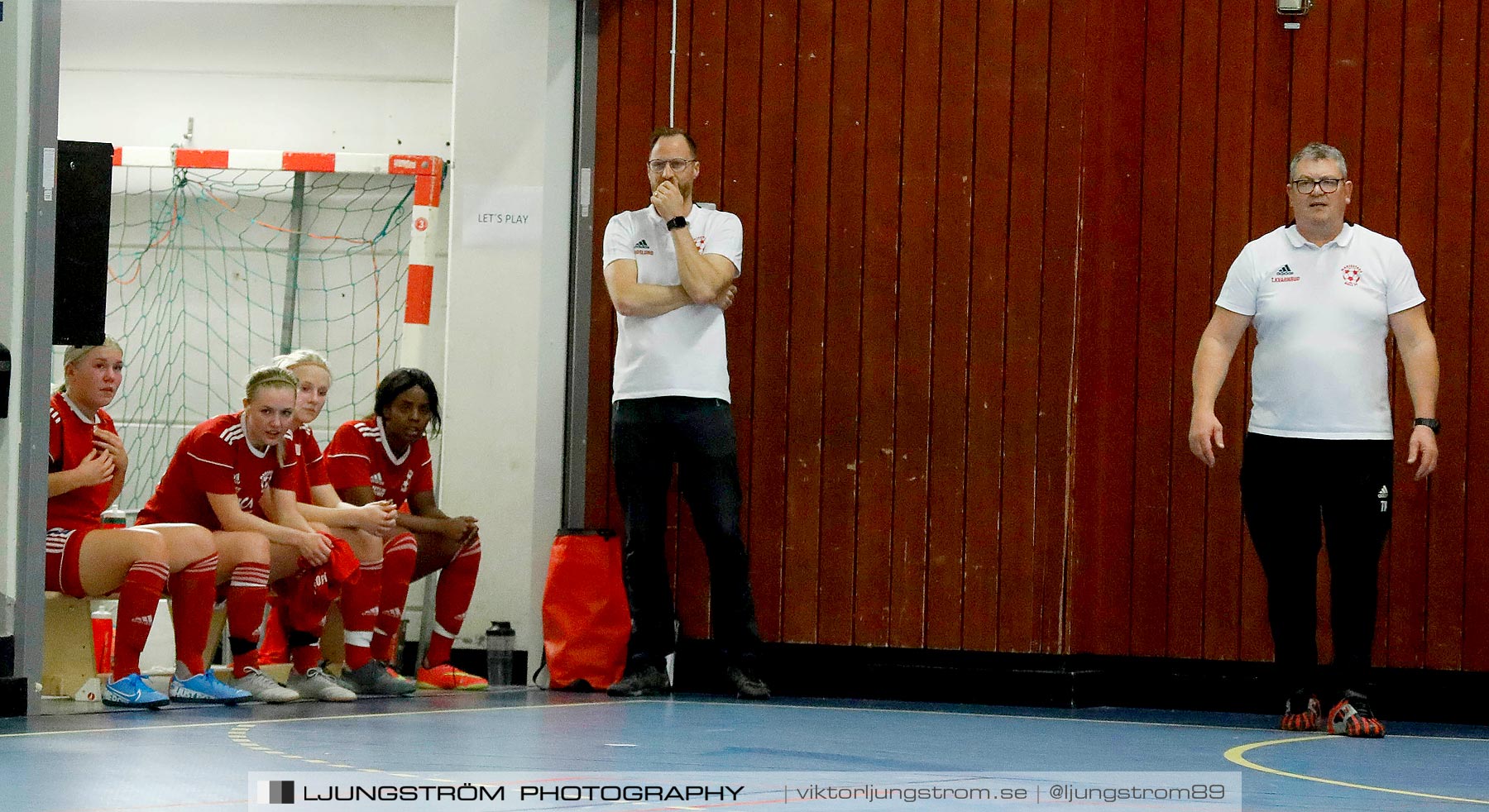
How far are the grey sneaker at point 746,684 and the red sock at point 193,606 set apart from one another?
1539 mm

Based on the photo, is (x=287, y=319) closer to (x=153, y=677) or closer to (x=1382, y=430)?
(x=153, y=677)

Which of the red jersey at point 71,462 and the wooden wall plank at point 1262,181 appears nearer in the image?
the red jersey at point 71,462

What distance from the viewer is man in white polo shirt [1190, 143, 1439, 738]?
439 cm

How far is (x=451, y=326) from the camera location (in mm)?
5680

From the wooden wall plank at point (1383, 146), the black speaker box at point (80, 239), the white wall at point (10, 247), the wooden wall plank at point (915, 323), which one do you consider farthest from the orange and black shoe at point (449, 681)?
the wooden wall plank at point (1383, 146)

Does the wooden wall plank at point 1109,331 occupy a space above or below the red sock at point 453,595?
above

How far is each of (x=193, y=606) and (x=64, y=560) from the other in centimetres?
36

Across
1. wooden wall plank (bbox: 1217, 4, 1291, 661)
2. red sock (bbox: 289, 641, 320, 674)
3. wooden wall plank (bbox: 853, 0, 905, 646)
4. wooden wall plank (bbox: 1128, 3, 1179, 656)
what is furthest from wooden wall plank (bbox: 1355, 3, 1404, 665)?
red sock (bbox: 289, 641, 320, 674)

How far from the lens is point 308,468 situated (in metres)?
5.38

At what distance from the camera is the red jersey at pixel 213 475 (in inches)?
191

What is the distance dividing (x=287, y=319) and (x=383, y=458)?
1.62m

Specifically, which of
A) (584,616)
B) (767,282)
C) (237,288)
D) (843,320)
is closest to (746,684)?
(584,616)

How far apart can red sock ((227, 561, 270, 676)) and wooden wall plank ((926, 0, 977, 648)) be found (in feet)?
6.70

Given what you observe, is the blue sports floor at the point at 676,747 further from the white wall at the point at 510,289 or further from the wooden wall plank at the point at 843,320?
the white wall at the point at 510,289
